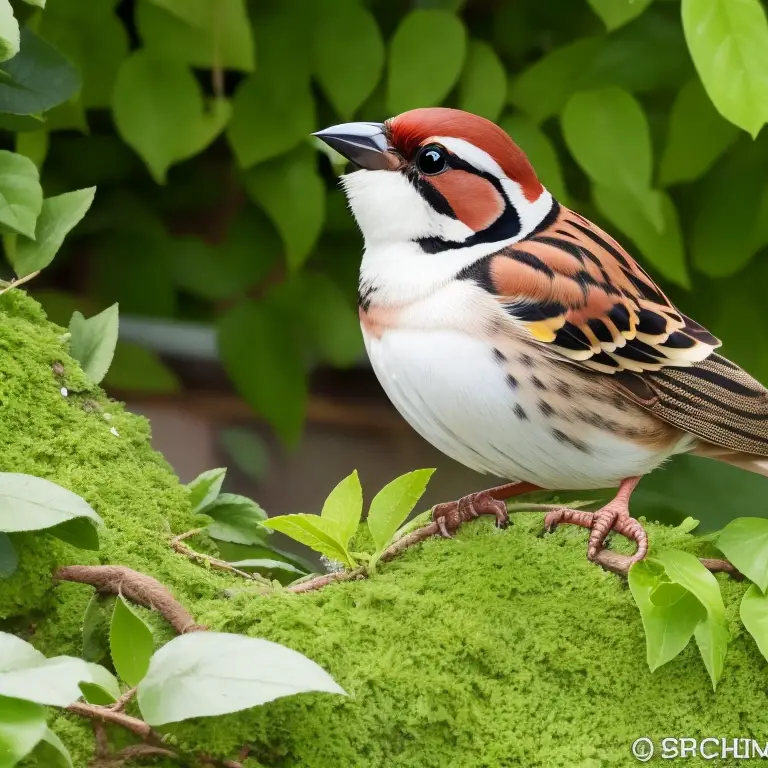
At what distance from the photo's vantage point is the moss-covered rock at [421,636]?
1.10m

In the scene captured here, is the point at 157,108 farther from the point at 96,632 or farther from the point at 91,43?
the point at 96,632

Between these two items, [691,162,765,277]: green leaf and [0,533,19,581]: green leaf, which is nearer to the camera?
[0,533,19,581]: green leaf

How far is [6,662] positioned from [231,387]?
207 centimetres

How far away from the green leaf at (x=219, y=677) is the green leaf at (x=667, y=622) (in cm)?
41

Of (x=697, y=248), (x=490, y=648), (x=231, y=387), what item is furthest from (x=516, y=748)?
(x=231, y=387)

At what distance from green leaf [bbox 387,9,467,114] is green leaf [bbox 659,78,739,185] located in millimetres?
388

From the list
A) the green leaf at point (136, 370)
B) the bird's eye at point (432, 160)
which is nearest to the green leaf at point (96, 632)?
the bird's eye at point (432, 160)

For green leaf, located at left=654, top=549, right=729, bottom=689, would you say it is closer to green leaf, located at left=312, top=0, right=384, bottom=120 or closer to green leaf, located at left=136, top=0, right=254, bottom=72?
green leaf, located at left=312, top=0, right=384, bottom=120

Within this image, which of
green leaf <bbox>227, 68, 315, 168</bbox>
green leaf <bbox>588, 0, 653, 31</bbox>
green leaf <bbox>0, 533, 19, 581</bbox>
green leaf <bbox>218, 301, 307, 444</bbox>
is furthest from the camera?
green leaf <bbox>218, 301, 307, 444</bbox>

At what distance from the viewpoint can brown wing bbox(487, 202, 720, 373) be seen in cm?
135

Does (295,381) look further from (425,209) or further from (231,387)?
(425,209)

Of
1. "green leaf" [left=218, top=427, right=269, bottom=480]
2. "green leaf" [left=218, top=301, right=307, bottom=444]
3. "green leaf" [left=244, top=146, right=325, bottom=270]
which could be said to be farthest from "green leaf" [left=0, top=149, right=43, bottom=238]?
"green leaf" [left=218, top=427, right=269, bottom=480]

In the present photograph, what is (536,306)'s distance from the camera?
4.43 ft

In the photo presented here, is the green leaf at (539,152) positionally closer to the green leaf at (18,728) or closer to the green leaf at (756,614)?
the green leaf at (756,614)
